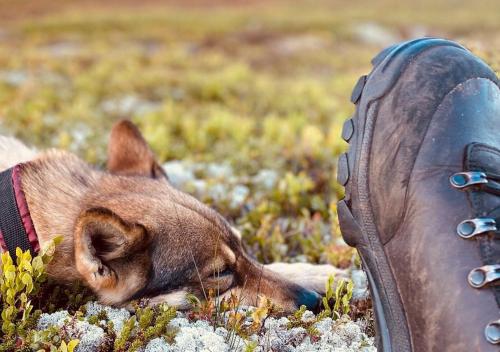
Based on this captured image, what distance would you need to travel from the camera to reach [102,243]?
2.36 metres

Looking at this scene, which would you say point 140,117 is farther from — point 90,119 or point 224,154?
point 224,154

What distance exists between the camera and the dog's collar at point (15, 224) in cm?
244

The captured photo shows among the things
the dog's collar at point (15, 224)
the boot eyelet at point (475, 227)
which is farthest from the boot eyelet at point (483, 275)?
the dog's collar at point (15, 224)

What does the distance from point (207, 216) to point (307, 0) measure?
55839 mm

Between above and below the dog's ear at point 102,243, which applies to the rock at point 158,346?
below

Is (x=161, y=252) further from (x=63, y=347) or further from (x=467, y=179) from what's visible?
(x=467, y=179)

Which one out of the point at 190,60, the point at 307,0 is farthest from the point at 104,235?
the point at 307,0

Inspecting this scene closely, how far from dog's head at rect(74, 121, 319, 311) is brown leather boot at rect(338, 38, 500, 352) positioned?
56 cm

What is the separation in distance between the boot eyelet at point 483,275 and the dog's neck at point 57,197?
164 cm

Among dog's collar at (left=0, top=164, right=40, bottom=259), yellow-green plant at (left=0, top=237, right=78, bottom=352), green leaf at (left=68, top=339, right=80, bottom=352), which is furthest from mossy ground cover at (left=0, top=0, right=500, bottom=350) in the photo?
green leaf at (left=68, top=339, right=80, bottom=352)

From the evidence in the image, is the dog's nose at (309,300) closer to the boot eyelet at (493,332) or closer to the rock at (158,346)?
the rock at (158,346)

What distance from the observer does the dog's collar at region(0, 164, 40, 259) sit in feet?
8.00

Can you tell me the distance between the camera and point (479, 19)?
1465 inches

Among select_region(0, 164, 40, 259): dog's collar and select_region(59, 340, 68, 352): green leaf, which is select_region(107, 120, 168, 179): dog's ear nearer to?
select_region(0, 164, 40, 259): dog's collar
